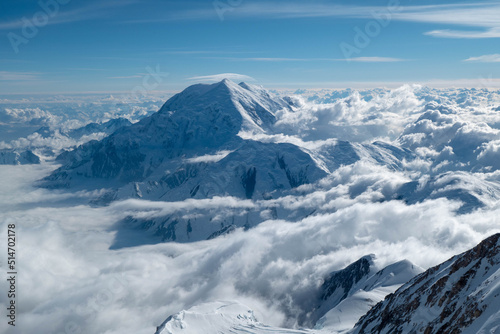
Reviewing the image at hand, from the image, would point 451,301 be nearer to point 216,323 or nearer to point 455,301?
point 455,301

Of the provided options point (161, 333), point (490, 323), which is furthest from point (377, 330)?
point (161, 333)

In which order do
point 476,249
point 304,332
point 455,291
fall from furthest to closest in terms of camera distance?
point 304,332
point 476,249
point 455,291

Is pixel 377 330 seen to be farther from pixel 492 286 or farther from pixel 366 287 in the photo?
pixel 366 287

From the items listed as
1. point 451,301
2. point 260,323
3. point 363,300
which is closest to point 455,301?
point 451,301

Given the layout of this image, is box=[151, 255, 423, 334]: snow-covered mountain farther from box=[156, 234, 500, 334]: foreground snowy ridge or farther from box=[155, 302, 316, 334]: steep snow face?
box=[156, 234, 500, 334]: foreground snowy ridge

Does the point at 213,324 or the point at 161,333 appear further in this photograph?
the point at 213,324

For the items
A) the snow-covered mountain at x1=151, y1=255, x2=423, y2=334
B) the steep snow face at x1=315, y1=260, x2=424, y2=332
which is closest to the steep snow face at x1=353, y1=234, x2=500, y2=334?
the steep snow face at x1=315, y1=260, x2=424, y2=332

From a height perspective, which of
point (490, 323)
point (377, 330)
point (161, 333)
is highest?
point (490, 323)

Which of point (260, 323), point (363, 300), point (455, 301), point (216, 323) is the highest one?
point (455, 301)

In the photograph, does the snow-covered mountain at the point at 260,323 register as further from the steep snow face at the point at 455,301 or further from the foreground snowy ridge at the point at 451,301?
the steep snow face at the point at 455,301
